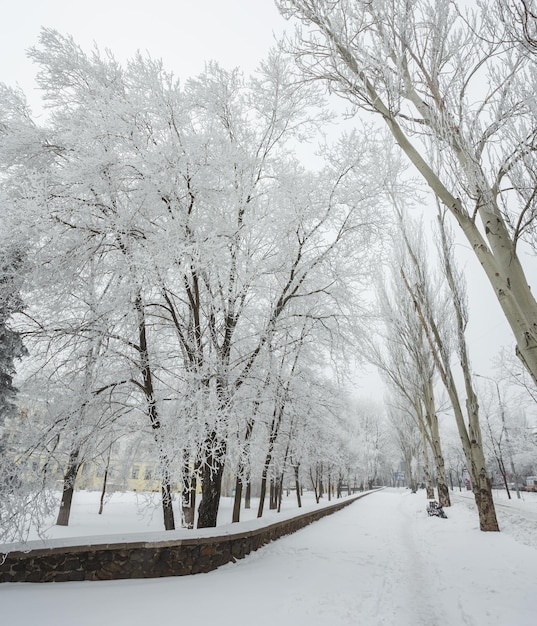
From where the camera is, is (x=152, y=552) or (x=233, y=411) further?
(x=233, y=411)

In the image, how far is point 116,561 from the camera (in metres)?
4.44

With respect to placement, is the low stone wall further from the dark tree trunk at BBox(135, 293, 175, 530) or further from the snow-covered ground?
the dark tree trunk at BBox(135, 293, 175, 530)

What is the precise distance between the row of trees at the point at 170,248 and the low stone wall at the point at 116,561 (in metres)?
0.55

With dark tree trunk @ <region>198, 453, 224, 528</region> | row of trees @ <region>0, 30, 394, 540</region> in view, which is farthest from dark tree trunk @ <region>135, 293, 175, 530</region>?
dark tree trunk @ <region>198, 453, 224, 528</region>

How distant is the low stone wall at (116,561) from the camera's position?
4102 mm

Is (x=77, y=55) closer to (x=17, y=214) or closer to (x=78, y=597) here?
(x=17, y=214)

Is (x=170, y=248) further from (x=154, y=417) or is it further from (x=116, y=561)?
(x=116, y=561)

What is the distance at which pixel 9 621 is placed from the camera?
3.03 meters

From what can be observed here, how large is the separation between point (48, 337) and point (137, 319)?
1578mm

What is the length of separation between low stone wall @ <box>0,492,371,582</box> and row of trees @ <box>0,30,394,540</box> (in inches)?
21.6

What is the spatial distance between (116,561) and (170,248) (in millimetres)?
4120

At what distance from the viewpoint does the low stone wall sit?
161 inches

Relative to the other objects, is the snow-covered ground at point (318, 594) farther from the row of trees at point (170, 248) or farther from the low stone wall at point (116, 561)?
the row of trees at point (170, 248)

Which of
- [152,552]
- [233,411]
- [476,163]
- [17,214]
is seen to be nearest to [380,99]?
[476,163]
